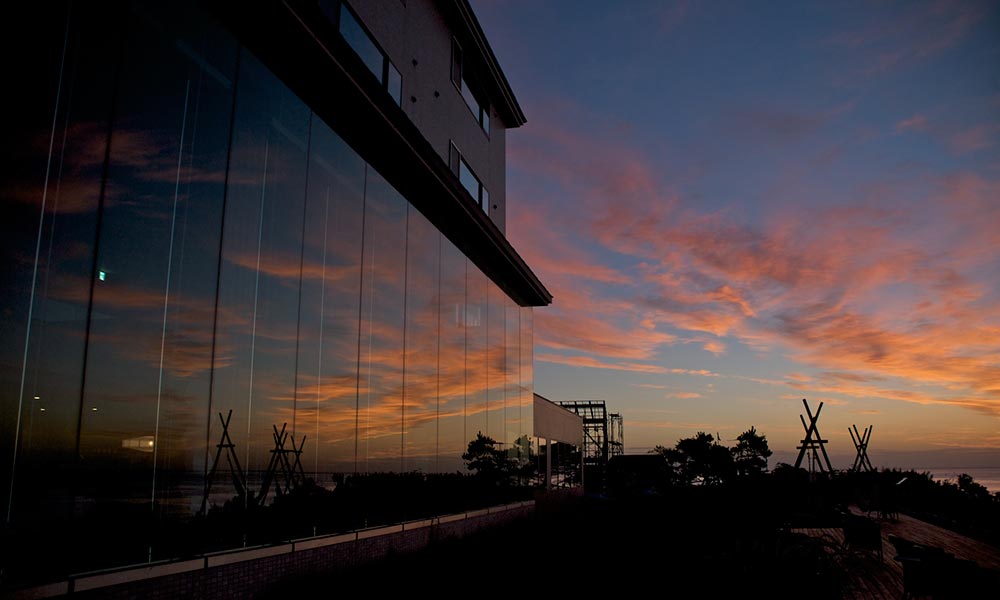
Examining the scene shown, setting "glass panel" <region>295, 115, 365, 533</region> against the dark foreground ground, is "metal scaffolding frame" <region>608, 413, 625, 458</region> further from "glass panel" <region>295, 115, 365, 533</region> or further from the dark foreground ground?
"glass panel" <region>295, 115, 365, 533</region>

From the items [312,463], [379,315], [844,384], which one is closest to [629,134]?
[379,315]

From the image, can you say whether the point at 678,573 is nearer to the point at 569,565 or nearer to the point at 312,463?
the point at 569,565

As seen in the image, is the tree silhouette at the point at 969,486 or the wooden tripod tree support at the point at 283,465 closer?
the wooden tripod tree support at the point at 283,465

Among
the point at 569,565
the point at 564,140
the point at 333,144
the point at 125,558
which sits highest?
the point at 564,140

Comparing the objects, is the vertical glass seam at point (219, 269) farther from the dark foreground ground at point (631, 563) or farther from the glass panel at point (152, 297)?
the dark foreground ground at point (631, 563)

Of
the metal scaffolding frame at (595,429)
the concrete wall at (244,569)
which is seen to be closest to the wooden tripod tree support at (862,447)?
the metal scaffolding frame at (595,429)

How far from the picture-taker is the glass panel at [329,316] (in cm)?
975

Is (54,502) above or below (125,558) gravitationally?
above

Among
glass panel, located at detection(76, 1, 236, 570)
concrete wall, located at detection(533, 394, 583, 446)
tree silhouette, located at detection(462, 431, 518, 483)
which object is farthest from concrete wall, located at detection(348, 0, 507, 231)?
concrete wall, located at detection(533, 394, 583, 446)

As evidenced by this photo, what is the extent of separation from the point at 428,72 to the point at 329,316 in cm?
928

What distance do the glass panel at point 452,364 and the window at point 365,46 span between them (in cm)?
369

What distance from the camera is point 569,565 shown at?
1218cm

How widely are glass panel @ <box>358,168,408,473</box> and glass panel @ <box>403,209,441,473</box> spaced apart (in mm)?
394

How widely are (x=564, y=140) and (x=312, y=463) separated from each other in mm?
16496
